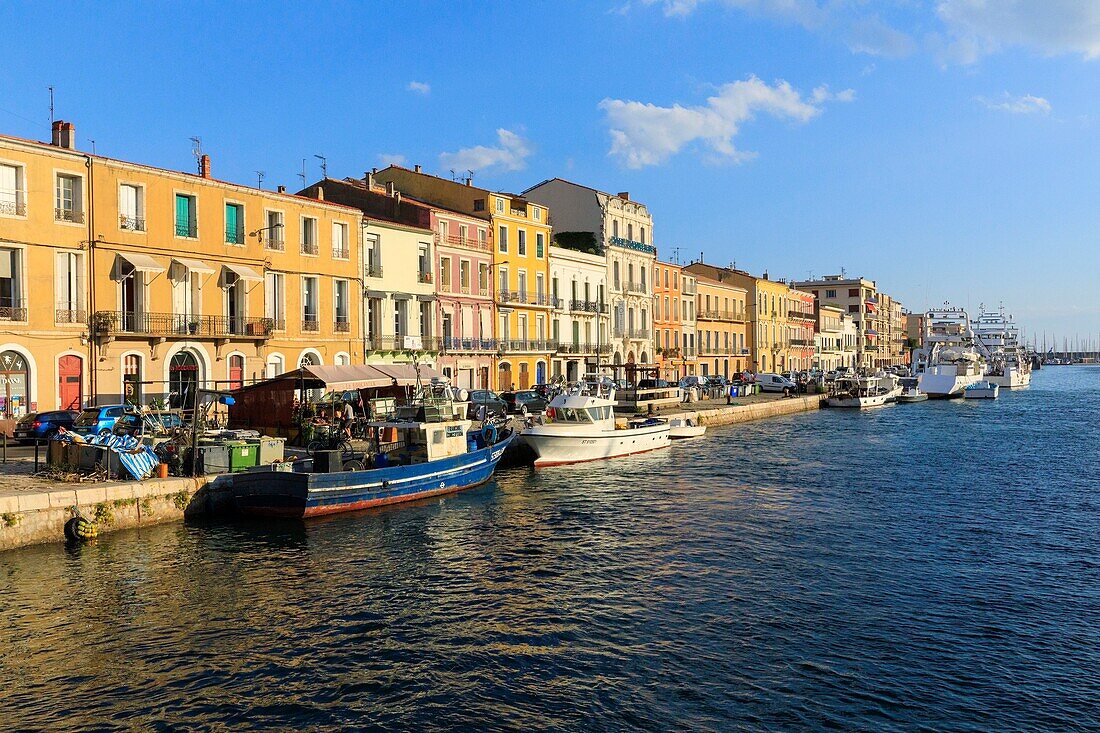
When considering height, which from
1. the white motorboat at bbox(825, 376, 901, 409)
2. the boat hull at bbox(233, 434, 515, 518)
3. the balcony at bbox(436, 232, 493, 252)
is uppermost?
the balcony at bbox(436, 232, 493, 252)

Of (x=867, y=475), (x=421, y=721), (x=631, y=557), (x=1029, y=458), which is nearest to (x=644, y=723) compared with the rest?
(x=421, y=721)

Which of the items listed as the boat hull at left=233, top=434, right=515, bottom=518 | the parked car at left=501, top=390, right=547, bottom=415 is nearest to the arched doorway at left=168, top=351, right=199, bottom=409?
the boat hull at left=233, top=434, right=515, bottom=518

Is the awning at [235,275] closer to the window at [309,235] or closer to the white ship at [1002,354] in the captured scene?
the window at [309,235]

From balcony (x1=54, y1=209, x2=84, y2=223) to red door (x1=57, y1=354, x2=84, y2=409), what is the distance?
5170mm

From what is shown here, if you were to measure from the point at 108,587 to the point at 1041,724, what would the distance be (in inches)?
633

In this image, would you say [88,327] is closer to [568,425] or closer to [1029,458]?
[568,425]

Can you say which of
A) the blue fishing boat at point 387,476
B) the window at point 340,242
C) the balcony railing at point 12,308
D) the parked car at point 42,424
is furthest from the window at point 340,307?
the parked car at point 42,424

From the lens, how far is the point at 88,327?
32156mm

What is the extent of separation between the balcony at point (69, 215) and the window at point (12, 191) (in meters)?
1.19

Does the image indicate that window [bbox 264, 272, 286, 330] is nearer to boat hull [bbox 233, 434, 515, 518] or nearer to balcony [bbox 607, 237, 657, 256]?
boat hull [bbox 233, 434, 515, 518]

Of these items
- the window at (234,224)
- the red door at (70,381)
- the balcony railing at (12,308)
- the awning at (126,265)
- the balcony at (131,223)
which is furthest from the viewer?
the window at (234,224)

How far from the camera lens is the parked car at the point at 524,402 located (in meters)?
44.1

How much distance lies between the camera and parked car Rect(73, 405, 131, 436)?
79.2 feet

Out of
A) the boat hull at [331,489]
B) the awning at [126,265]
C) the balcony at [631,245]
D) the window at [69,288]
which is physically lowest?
the boat hull at [331,489]
